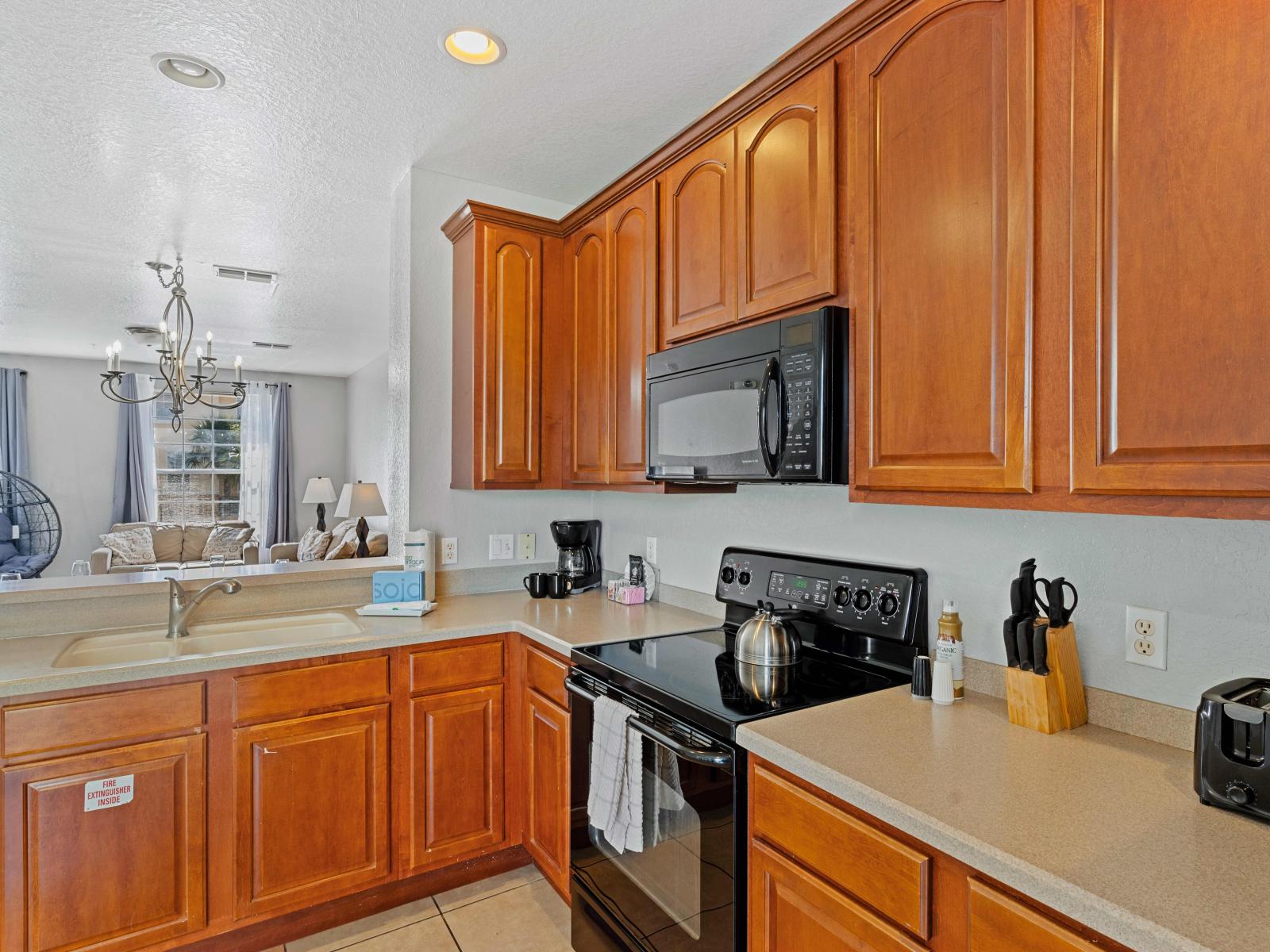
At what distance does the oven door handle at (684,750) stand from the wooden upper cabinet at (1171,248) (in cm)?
79

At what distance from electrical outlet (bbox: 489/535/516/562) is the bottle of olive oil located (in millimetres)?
1774

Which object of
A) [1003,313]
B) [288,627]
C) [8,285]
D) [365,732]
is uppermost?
[8,285]

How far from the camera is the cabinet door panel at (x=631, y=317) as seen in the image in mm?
2127

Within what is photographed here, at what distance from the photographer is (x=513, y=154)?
262 cm

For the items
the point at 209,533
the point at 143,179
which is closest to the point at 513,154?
the point at 143,179

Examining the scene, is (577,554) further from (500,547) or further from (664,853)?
(664,853)

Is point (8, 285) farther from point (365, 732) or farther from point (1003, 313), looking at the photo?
point (1003, 313)

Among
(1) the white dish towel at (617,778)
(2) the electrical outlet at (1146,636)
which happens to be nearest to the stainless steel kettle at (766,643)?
(1) the white dish towel at (617,778)

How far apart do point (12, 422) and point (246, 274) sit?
4511mm

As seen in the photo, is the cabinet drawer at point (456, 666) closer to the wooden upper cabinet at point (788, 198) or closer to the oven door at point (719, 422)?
the oven door at point (719, 422)

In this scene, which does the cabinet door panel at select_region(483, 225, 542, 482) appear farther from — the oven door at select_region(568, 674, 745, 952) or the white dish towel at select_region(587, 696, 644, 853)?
the white dish towel at select_region(587, 696, 644, 853)

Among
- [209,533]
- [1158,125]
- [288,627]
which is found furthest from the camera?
[209,533]

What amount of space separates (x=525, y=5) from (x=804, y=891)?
209 centimetres

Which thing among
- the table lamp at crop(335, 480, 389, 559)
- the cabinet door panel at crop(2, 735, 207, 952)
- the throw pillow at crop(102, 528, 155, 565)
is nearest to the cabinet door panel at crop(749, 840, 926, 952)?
the cabinet door panel at crop(2, 735, 207, 952)
